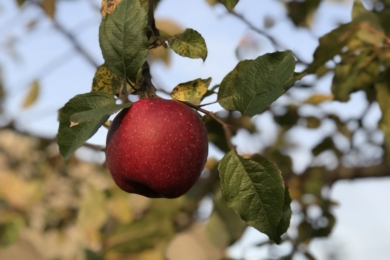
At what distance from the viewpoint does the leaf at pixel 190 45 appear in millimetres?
594

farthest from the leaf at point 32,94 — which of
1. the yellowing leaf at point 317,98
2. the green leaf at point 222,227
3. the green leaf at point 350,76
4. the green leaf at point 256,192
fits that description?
the green leaf at point 256,192

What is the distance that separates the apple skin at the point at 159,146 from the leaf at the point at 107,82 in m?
0.04

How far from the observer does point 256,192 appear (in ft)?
1.80

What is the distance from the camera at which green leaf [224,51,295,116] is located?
1.73 ft

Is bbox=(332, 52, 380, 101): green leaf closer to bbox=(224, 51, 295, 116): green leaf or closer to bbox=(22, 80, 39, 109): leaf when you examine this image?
bbox=(224, 51, 295, 116): green leaf

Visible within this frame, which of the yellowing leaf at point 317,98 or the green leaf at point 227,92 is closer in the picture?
the green leaf at point 227,92

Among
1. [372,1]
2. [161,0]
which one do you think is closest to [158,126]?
[161,0]

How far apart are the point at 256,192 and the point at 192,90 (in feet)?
0.46

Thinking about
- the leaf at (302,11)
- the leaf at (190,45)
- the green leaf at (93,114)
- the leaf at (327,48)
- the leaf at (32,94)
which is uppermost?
the leaf at (190,45)

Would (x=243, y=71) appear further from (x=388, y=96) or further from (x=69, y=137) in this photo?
(x=388, y=96)

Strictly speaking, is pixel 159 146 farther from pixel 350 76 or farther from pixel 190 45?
pixel 350 76

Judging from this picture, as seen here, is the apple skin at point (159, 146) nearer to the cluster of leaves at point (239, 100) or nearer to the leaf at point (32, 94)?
the cluster of leaves at point (239, 100)

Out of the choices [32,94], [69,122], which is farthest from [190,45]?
[32,94]

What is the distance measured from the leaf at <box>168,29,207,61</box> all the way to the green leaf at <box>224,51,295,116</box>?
0.23ft
